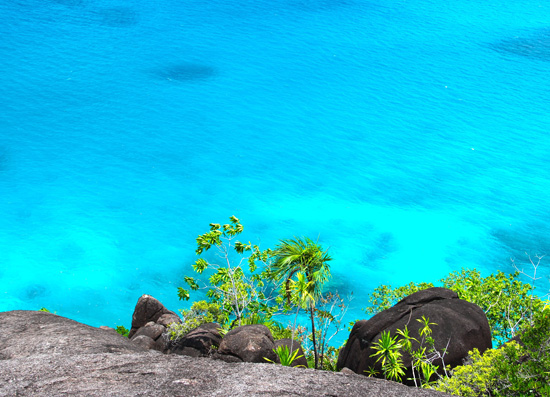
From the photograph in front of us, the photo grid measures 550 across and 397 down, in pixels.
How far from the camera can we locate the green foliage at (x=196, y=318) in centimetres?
1222

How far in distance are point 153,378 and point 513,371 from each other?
4.96 meters

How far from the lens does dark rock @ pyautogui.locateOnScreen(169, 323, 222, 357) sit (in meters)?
11.4

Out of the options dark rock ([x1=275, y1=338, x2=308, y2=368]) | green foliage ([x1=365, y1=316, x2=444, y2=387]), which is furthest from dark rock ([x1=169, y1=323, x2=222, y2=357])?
green foliage ([x1=365, y1=316, x2=444, y2=387])

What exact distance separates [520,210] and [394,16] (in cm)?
1951

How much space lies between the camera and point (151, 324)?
13.5m

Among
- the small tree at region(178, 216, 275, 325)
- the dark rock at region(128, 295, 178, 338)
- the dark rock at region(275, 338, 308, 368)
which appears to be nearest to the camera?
the dark rock at region(275, 338, 308, 368)

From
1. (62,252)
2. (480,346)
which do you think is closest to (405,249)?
(480,346)

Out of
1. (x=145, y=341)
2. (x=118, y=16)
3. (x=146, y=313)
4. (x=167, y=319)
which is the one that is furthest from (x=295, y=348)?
(x=118, y=16)

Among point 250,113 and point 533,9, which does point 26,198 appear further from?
point 533,9

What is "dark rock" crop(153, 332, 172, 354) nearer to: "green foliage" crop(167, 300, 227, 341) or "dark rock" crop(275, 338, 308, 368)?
"green foliage" crop(167, 300, 227, 341)

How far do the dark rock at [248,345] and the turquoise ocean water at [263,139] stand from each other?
8494 mm

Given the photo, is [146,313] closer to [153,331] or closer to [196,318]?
[153,331]

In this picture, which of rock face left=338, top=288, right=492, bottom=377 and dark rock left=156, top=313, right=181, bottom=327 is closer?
rock face left=338, top=288, right=492, bottom=377

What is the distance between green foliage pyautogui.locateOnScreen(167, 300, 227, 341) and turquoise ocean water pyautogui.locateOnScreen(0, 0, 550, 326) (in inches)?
238
